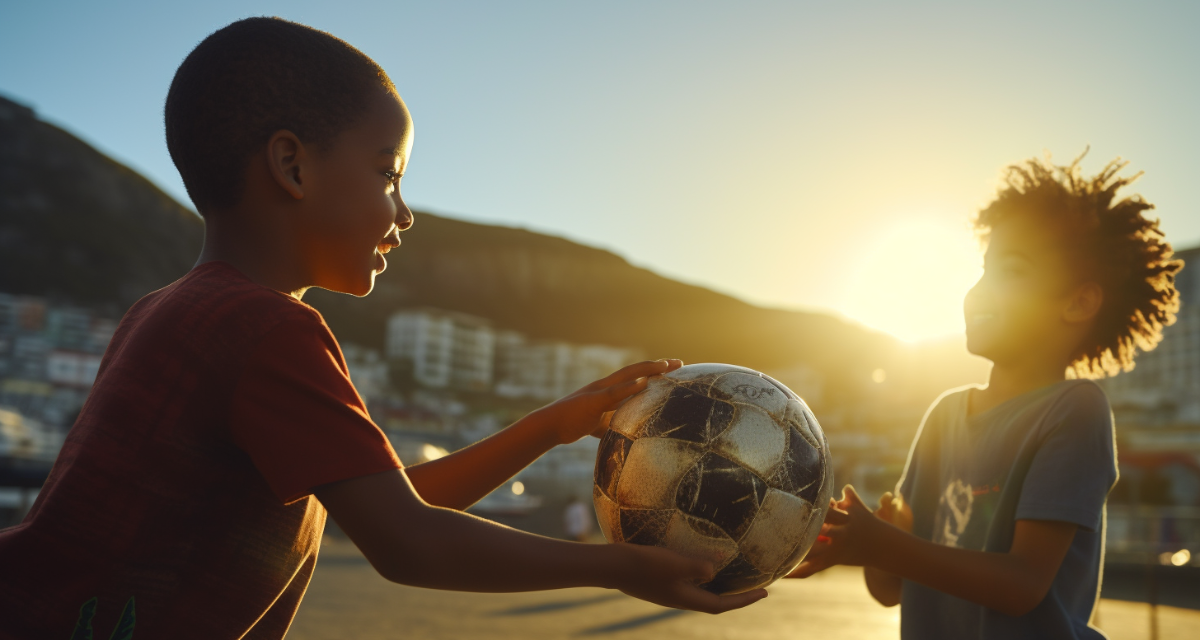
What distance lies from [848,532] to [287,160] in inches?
71.2

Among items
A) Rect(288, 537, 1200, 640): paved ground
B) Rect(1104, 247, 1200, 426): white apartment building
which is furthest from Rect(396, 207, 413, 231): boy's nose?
Rect(1104, 247, 1200, 426): white apartment building

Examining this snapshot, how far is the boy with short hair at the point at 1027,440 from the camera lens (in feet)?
7.92

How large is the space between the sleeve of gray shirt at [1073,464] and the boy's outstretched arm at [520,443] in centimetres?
113

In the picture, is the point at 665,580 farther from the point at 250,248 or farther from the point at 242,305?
the point at 250,248

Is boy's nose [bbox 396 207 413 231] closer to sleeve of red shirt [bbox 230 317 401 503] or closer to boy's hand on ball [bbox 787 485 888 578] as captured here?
sleeve of red shirt [bbox 230 317 401 503]

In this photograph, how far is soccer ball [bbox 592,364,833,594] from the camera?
2.14 m

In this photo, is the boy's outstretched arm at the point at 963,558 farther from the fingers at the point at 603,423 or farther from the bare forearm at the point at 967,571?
the fingers at the point at 603,423

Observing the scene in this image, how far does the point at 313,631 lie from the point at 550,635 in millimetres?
2761

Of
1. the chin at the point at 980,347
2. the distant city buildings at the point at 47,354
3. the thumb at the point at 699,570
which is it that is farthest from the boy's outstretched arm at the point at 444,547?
the distant city buildings at the point at 47,354

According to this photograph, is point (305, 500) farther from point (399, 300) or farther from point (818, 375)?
point (399, 300)

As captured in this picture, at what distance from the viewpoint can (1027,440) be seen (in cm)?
263

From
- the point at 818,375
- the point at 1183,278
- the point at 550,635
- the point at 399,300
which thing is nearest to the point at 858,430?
the point at 1183,278

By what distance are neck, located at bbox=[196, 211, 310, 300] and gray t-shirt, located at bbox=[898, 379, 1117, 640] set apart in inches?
85.7

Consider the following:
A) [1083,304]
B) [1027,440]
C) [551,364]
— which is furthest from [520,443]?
[551,364]
